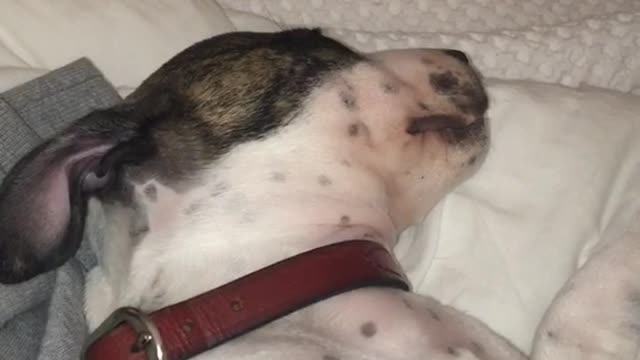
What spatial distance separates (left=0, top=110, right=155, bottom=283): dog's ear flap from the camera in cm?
138

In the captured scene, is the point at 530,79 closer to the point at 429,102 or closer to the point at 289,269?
the point at 429,102

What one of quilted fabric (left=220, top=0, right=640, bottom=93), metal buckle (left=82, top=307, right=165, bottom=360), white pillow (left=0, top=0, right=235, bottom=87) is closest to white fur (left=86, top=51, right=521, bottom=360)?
metal buckle (left=82, top=307, right=165, bottom=360)

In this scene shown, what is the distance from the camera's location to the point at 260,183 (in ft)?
4.73

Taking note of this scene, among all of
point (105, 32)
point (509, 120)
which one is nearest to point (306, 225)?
point (509, 120)

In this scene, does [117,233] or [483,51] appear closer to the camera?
[117,233]

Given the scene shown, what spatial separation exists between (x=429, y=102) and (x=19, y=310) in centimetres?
66

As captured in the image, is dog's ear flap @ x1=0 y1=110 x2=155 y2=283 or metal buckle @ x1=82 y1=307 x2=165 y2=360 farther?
dog's ear flap @ x1=0 y1=110 x2=155 y2=283

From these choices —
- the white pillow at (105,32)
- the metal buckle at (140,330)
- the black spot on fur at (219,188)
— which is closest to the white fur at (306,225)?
the black spot on fur at (219,188)

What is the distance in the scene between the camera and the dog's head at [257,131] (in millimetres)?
1391

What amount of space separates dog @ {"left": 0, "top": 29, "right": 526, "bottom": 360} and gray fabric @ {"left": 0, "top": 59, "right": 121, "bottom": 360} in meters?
0.04

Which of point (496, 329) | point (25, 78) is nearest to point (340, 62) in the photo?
point (496, 329)

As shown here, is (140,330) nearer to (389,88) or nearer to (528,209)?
(389,88)

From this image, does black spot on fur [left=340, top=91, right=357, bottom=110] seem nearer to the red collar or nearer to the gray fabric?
the red collar

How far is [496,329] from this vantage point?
1639 mm
